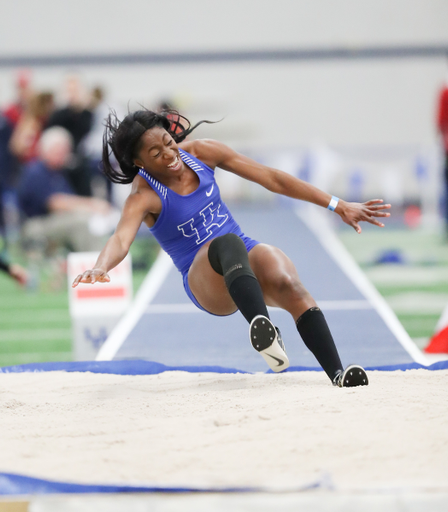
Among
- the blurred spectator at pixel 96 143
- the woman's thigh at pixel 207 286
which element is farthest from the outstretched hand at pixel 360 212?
the blurred spectator at pixel 96 143

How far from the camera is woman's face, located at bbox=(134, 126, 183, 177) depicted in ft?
8.02

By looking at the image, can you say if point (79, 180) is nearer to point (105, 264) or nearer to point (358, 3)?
point (105, 264)

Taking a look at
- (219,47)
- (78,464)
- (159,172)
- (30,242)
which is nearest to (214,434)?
(78,464)

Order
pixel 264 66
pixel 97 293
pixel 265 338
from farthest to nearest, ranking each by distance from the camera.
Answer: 1. pixel 264 66
2. pixel 97 293
3. pixel 265 338

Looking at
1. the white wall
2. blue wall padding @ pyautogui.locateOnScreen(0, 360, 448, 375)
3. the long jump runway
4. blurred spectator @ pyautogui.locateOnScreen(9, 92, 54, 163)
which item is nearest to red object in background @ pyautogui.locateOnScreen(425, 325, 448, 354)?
the long jump runway

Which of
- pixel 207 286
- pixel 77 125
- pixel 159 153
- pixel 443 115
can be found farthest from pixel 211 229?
pixel 443 115

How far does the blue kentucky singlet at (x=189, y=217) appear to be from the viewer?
8.27 ft

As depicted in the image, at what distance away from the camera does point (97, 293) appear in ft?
14.6

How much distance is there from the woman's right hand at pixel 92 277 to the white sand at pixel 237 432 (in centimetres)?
44

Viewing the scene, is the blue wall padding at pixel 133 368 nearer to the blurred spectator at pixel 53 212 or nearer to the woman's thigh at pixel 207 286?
the woman's thigh at pixel 207 286

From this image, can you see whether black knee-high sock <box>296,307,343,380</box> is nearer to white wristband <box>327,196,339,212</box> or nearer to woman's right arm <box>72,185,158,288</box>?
white wristband <box>327,196,339,212</box>

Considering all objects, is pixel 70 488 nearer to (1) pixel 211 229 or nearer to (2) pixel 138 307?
(1) pixel 211 229

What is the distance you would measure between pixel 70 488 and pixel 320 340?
1056 mm

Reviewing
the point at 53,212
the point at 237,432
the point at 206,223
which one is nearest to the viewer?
the point at 237,432
